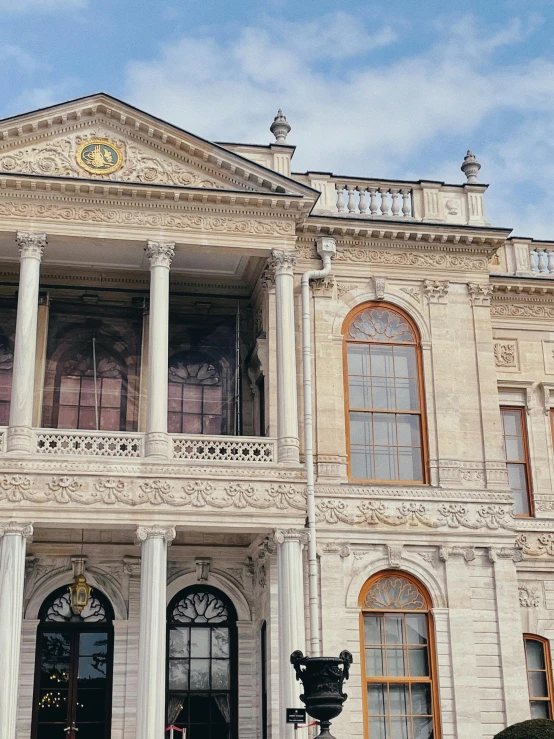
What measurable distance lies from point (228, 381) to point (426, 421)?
4089 mm

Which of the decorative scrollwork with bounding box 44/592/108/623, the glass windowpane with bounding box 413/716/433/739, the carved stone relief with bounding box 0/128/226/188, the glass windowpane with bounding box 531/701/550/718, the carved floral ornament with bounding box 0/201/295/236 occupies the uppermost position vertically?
the carved stone relief with bounding box 0/128/226/188

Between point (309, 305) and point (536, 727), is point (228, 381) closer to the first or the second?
point (309, 305)

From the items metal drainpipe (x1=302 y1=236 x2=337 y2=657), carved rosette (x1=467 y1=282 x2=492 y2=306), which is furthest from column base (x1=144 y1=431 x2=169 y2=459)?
carved rosette (x1=467 y1=282 x2=492 y2=306)

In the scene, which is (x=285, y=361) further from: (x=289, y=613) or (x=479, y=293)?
(x=479, y=293)

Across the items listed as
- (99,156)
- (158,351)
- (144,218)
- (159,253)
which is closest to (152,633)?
(158,351)

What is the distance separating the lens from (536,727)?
17.3 m

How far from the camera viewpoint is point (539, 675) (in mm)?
21328

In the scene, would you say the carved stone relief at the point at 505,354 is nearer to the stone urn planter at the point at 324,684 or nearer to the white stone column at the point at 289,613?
the white stone column at the point at 289,613

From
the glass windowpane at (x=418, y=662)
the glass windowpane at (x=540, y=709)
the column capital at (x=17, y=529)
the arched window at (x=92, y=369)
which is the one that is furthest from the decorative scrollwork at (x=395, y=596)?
the column capital at (x=17, y=529)

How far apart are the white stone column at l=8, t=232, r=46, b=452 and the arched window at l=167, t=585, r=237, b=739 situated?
4676 mm

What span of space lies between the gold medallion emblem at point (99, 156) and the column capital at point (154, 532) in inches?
258

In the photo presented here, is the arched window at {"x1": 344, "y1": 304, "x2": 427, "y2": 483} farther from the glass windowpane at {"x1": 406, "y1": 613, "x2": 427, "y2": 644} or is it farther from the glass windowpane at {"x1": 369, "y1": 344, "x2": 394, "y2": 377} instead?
the glass windowpane at {"x1": 406, "y1": 613, "x2": 427, "y2": 644}

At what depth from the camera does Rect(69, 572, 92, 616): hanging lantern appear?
1975 centimetres

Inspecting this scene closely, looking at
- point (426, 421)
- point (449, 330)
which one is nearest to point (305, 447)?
point (426, 421)
